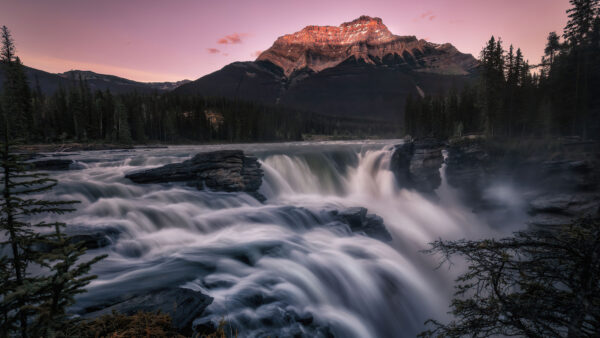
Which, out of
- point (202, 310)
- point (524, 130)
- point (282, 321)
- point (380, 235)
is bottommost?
point (380, 235)

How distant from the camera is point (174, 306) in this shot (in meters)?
5.57

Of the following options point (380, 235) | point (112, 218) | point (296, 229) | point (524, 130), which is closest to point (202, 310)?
point (296, 229)

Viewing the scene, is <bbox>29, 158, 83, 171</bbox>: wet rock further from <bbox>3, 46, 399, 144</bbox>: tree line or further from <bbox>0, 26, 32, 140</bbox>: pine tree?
<bbox>0, 26, 32, 140</bbox>: pine tree

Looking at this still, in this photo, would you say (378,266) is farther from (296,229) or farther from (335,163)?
(335,163)

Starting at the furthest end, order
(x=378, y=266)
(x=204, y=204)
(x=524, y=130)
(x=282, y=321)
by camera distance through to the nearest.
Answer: (x=524, y=130) < (x=204, y=204) < (x=378, y=266) < (x=282, y=321)

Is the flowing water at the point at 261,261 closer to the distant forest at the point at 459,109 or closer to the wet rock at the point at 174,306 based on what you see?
the wet rock at the point at 174,306

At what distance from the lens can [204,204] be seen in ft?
55.1

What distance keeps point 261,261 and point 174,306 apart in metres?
5.38

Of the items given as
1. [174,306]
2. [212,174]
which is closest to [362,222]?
[212,174]

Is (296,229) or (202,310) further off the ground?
(202,310)

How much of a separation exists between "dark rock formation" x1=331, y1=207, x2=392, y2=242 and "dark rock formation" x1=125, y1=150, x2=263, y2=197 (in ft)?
23.0

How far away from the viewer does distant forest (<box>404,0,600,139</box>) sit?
32062 mm

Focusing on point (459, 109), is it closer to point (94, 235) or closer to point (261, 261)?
point (261, 261)

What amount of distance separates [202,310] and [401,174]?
2791 centimetres
